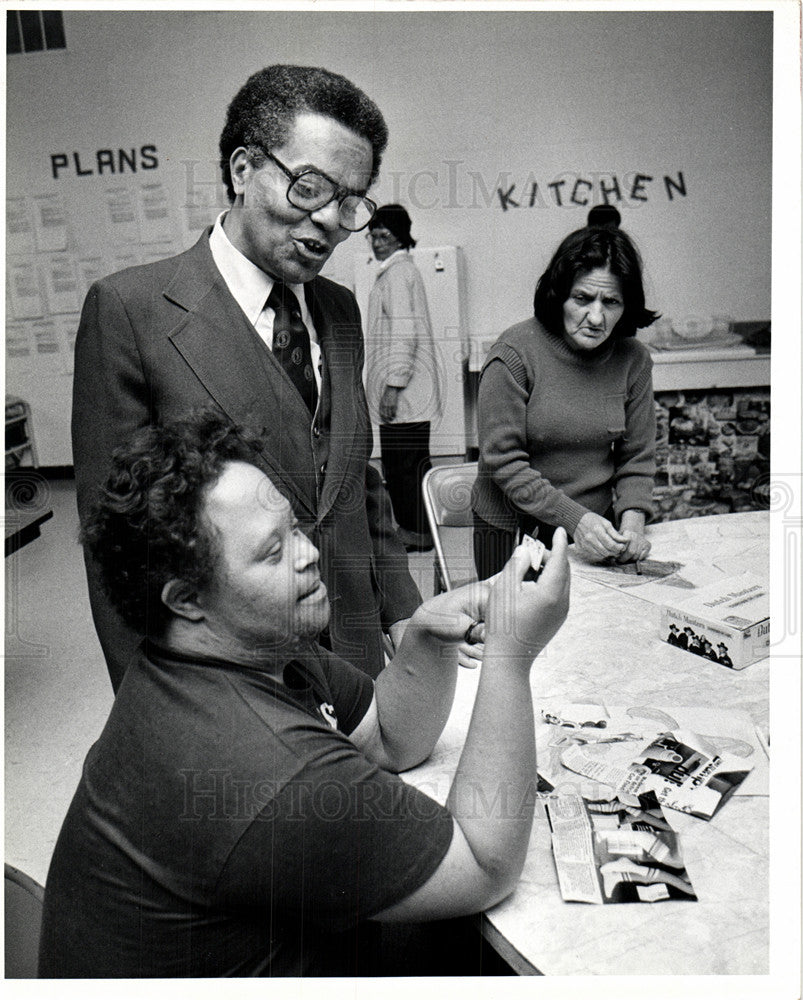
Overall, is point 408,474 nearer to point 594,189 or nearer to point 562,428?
point 562,428

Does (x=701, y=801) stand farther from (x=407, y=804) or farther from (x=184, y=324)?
(x=184, y=324)

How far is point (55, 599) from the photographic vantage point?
6.24 ft

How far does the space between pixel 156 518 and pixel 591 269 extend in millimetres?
1279

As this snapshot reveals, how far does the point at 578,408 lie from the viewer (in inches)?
78.2

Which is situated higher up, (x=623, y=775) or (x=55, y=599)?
(x=55, y=599)

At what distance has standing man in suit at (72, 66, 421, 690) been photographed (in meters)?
1.30

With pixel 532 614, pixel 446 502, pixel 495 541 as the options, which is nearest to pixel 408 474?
pixel 446 502

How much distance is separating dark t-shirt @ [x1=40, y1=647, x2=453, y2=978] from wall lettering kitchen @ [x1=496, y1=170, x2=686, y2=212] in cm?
187

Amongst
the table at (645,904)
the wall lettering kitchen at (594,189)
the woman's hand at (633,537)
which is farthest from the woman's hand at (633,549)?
the wall lettering kitchen at (594,189)

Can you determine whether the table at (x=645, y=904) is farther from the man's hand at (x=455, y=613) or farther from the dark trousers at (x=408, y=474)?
the dark trousers at (x=408, y=474)

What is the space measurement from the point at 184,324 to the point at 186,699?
0.64m

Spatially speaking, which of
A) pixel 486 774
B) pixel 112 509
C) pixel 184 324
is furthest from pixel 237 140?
pixel 486 774

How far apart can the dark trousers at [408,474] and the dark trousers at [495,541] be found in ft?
0.61

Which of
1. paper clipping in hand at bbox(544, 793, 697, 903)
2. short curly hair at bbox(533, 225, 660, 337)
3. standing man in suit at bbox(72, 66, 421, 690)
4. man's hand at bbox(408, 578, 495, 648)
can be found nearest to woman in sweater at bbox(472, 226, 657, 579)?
short curly hair at bbox(533, 225, 660, 337)
